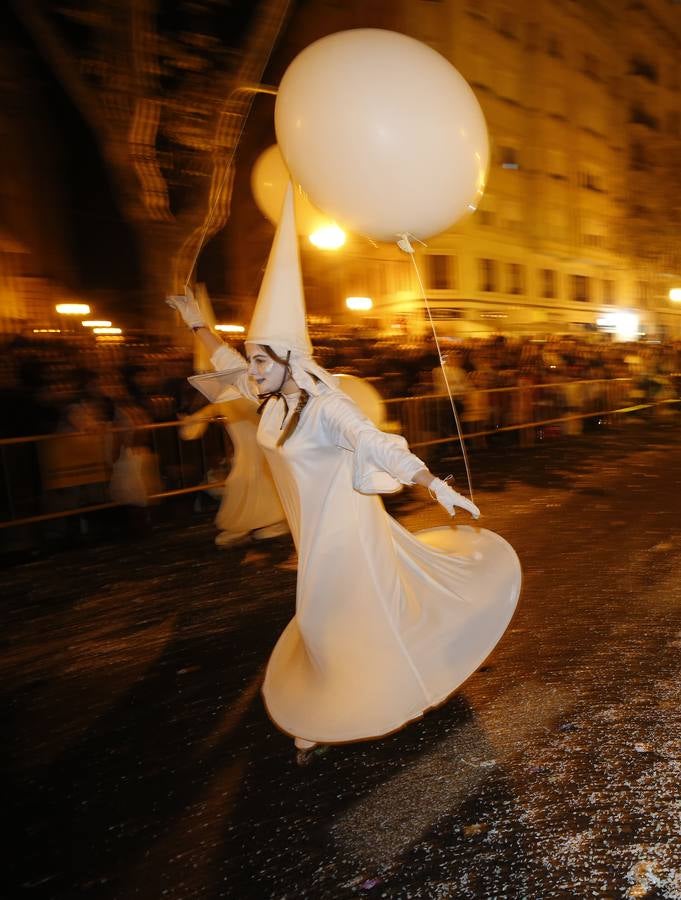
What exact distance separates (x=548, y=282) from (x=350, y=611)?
29.4 m

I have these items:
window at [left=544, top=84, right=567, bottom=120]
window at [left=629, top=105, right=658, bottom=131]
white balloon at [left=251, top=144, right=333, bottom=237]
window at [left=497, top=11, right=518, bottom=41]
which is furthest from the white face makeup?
window at [left=629, top=105, right=658, bottom=131]

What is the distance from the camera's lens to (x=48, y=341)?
23.8 ft

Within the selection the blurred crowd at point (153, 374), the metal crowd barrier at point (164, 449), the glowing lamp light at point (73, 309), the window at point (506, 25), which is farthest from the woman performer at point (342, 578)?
the window at point (506, 25)

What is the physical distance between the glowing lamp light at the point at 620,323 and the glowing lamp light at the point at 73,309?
25740mm

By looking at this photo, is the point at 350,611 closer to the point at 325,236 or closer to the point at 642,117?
Result: the point at 325,236

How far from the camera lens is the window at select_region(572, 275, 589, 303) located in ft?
102

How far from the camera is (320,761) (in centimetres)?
290

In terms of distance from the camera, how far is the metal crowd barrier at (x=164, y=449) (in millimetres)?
6527

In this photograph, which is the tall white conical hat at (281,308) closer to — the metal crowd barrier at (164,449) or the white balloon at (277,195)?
the white balloon at (277,195)

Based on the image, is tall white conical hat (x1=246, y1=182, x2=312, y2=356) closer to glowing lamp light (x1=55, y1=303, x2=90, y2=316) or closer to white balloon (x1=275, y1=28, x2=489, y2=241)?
white balloon (x1=275, y1=28, x2=489, y2=241)

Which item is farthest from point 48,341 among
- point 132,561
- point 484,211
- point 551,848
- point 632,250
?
point 484,211

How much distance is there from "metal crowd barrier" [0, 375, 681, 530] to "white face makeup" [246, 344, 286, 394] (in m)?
4.53

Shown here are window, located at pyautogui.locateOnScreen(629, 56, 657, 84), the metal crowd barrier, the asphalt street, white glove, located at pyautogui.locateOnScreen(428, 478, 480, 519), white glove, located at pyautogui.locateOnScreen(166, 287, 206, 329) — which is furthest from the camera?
window, located at pyautogui.locateOnScreen(629, 56, 657, 84)

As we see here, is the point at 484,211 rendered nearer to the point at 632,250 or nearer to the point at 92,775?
the point at 632,250
